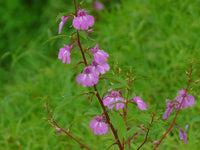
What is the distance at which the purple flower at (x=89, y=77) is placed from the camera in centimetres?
160

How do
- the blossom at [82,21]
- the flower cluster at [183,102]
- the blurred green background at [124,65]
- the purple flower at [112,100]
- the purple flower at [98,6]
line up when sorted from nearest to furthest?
the blossom at [82,21] < the purple flower at [112,100] < the flower cluster at [183,102] < the blurred green background at [124,65] < the purple flower at [98,6]

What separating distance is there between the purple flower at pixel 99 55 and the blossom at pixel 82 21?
14 centimetres

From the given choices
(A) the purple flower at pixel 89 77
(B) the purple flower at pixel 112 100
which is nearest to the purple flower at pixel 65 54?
(A) the purple flower at pixel 89 77

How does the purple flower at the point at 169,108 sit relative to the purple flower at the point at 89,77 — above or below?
below

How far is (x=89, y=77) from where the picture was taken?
63.2 inches

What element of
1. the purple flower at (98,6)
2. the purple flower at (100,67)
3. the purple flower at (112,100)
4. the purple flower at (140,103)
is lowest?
the purple flower at (140,103)

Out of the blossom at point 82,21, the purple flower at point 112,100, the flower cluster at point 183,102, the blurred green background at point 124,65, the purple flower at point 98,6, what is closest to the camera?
the blossom at point 82,21

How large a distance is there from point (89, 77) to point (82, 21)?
1.06 feet

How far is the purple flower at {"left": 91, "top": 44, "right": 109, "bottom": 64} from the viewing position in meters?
1.61

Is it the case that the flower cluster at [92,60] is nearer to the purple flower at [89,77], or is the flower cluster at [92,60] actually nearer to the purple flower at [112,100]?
the purple flower at [89,77]

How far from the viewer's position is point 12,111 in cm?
366

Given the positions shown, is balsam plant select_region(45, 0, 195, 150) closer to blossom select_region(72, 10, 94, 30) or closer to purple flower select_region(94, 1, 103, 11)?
blossom select_region(72, 10, 94, 30)

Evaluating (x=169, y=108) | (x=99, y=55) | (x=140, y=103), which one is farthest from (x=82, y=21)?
(x=169, y=108)

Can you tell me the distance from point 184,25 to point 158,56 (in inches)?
24.4
